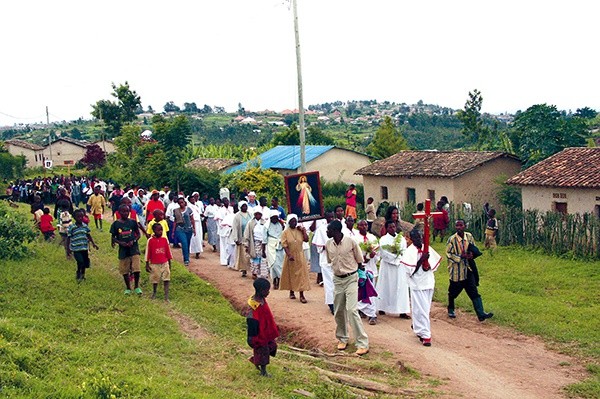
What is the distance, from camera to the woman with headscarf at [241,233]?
1723 centimetres

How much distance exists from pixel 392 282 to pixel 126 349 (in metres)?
5.03

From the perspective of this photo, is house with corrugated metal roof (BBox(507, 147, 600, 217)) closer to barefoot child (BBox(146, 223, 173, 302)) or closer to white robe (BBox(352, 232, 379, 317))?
white robe (BBox(352, 232, 379, 317))

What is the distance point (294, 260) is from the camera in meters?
14.3

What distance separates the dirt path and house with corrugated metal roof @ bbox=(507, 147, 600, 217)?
10.7m

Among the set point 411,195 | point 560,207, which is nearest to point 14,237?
point 560,207

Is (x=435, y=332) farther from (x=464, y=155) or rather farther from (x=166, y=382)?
(x=464, y=155)

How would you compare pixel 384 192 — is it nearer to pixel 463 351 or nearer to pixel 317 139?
pixel 317 139

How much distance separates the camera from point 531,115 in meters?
31.7

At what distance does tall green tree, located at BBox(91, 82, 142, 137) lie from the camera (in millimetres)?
58500

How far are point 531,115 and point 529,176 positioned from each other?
283 inches

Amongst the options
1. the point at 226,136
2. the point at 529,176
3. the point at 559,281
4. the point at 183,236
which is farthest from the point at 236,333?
the point at 226,136

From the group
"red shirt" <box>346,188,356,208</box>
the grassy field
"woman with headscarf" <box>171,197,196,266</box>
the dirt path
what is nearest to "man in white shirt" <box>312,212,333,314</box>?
the dirt path

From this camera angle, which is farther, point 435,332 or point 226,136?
point 226,136

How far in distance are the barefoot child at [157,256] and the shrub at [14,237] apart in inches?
159
